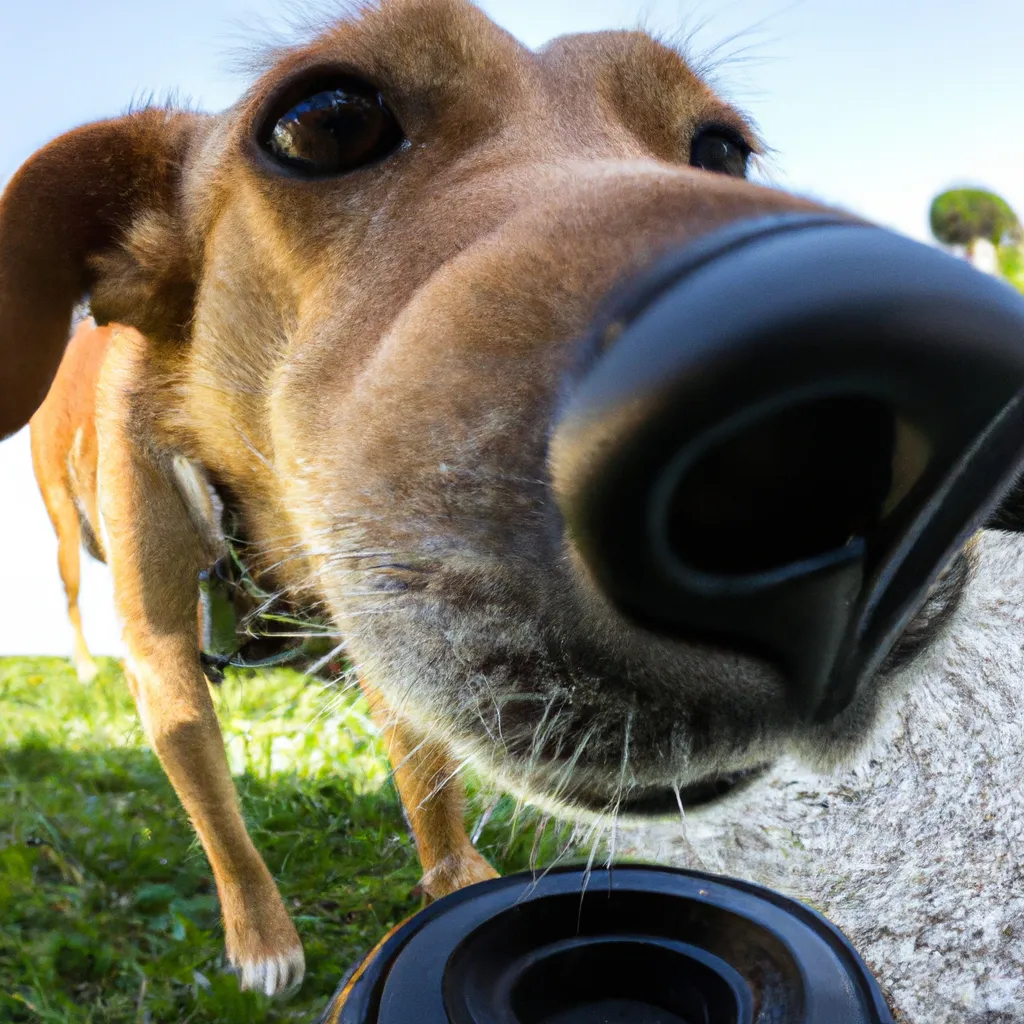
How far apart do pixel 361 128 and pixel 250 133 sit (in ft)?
0.99

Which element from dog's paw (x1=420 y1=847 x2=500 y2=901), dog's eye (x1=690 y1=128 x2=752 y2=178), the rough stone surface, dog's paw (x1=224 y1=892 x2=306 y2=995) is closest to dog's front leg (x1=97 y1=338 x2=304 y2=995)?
dog's paw (x1=224 y1=892 x2=306 y2=995)

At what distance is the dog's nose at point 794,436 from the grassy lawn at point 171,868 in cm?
114

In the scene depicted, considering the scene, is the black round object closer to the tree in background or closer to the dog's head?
the dog's head

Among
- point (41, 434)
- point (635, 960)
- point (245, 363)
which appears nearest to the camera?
point (635, 960)

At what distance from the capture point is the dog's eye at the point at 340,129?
1762 millimetres

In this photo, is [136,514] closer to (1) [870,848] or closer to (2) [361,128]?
(2) [361,128]

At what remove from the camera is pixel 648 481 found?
78 cm

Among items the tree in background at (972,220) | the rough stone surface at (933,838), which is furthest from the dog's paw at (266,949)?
the tree in background at (972,220)

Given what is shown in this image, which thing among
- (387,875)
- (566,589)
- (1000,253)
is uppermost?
(566,589)

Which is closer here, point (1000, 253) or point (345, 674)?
point (345, 674)

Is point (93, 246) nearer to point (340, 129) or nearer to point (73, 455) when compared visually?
point (340, 129)

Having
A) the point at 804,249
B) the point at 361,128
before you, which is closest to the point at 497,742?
the point at 804,249

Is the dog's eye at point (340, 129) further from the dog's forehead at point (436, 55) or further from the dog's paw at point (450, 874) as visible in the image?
the dog's paw at point (450, 874)

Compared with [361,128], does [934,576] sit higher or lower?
lower
